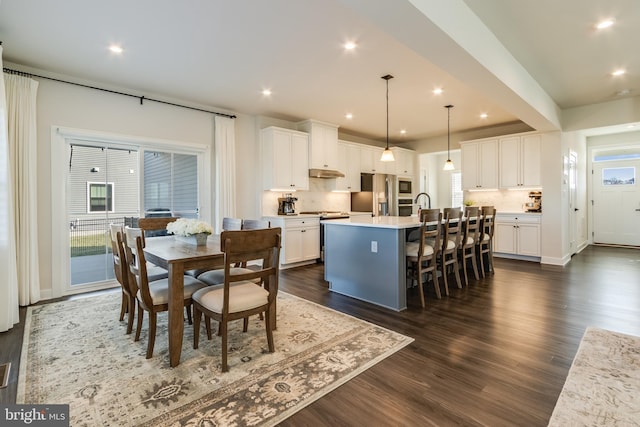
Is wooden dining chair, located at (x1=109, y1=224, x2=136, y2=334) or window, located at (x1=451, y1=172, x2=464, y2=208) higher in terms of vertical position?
window, located at (x1=451, y1=172, x2=464, y2=208)

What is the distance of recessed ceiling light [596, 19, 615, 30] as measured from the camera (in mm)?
2803

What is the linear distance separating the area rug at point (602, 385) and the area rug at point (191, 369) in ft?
3.45

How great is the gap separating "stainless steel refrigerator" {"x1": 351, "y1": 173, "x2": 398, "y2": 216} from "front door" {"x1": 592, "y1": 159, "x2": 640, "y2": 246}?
16.6 ft

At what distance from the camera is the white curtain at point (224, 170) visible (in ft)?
16.5

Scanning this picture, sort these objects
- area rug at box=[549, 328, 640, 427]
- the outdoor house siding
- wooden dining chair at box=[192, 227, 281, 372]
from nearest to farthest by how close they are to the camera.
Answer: area rug at box=[549, 328, 640, 427] < wooden dining chair at box=[192, 227, 281, 372] < the outdoor house siding

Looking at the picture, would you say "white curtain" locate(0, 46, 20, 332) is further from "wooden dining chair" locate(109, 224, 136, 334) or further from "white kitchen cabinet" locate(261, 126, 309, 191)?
"white kitchen cabinet" locate(261, 126, 309, 191)

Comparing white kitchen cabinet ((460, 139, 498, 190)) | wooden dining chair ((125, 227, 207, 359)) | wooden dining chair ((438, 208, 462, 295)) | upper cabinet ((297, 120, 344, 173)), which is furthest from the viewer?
white kitchen cabinet ((460, 139, 498, 190))

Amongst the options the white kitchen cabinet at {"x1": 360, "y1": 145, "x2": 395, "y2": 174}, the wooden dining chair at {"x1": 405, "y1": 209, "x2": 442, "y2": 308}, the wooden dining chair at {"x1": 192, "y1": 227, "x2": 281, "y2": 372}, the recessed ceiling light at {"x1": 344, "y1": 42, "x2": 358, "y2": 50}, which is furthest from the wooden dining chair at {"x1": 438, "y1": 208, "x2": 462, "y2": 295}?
the white kitchen cabinet at {"x1": 360, "y1": 145, "x2": 395, "y2": 174}

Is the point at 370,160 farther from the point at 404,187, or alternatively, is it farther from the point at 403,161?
the point at 404,187

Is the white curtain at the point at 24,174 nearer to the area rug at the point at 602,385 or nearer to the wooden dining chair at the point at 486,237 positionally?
the area rug at the point at 602,385

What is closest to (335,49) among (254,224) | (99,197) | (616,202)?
(254,224)

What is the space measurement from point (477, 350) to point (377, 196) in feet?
16.8

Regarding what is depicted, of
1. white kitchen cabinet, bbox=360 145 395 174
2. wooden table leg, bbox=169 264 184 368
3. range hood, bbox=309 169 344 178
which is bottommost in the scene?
wooden table leg, bbox=169 264 184 368

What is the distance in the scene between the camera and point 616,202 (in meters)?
7.43
